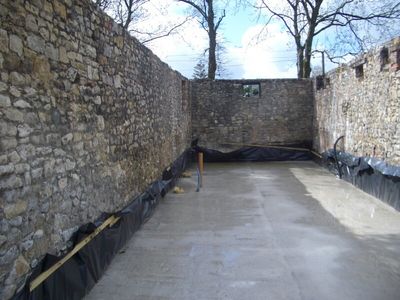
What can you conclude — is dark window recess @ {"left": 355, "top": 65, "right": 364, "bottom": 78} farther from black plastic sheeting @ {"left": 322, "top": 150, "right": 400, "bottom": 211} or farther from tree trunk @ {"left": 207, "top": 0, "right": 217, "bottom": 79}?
tree trunk @ {"left": 207, "top": 0, "right": 217, "bottom": 79}

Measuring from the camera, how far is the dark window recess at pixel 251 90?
46.7 ft

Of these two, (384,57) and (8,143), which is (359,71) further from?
(8,143)

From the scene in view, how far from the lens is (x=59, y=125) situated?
3.53m

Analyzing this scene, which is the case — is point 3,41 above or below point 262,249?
above

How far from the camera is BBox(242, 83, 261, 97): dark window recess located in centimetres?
1423

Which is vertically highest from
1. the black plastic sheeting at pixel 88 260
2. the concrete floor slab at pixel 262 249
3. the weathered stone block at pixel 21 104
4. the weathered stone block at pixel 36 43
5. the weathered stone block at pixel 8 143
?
the weathered stone block at pixel 36 43

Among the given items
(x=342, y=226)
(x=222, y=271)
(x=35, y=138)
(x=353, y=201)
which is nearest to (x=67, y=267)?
(x=35, y=138)

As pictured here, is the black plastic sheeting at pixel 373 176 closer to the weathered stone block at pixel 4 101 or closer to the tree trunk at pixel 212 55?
the weathered stone block at pixel 4 101

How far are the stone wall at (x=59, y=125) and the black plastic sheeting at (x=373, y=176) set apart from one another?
4.32 meters

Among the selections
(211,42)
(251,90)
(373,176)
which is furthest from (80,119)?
(211,42)

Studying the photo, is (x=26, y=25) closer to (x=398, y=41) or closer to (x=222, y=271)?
(x=222, y=271)

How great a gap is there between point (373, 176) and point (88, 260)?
5906 millimetres

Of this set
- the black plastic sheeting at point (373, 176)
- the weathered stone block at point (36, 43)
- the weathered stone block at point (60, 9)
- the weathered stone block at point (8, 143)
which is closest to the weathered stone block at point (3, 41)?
the weathered stone block at point (36, 43)

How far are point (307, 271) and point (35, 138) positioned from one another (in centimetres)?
303
